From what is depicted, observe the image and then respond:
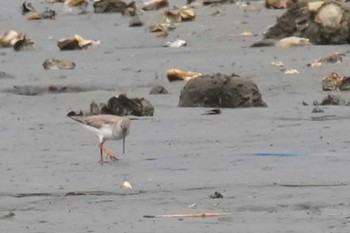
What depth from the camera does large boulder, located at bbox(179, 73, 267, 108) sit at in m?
7.85

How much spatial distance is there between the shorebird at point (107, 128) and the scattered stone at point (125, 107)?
0.97m

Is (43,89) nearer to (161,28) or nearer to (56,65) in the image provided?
(56,65)

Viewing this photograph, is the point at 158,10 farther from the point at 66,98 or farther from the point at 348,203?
the point at 348,203

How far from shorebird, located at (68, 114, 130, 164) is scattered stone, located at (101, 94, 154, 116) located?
38.0 inches

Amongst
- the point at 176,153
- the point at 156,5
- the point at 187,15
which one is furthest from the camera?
the point at 156,5

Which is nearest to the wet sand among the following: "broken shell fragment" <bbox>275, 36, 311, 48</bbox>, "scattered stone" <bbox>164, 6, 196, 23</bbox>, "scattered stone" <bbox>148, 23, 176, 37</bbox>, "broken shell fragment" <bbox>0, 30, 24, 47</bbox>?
"broken shell fragment" <bbox>275, 36, 311, 48</bbox>

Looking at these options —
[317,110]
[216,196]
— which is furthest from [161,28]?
[216,196]

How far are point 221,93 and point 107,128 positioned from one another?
1596 millimetres

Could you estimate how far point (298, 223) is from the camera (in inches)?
185

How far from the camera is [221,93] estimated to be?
7871mm

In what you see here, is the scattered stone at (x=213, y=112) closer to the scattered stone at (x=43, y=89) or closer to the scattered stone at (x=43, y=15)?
the scattered stone at (x=43, y=89)

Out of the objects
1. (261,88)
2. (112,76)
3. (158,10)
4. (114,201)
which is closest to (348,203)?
(114,201)

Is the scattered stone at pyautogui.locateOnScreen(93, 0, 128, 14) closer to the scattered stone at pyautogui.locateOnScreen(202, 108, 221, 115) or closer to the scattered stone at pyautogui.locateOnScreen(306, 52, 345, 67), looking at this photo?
the scattered stone at pyautogui.locateOnScreen(306, 52, 345, 67)

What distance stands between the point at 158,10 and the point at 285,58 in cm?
451
